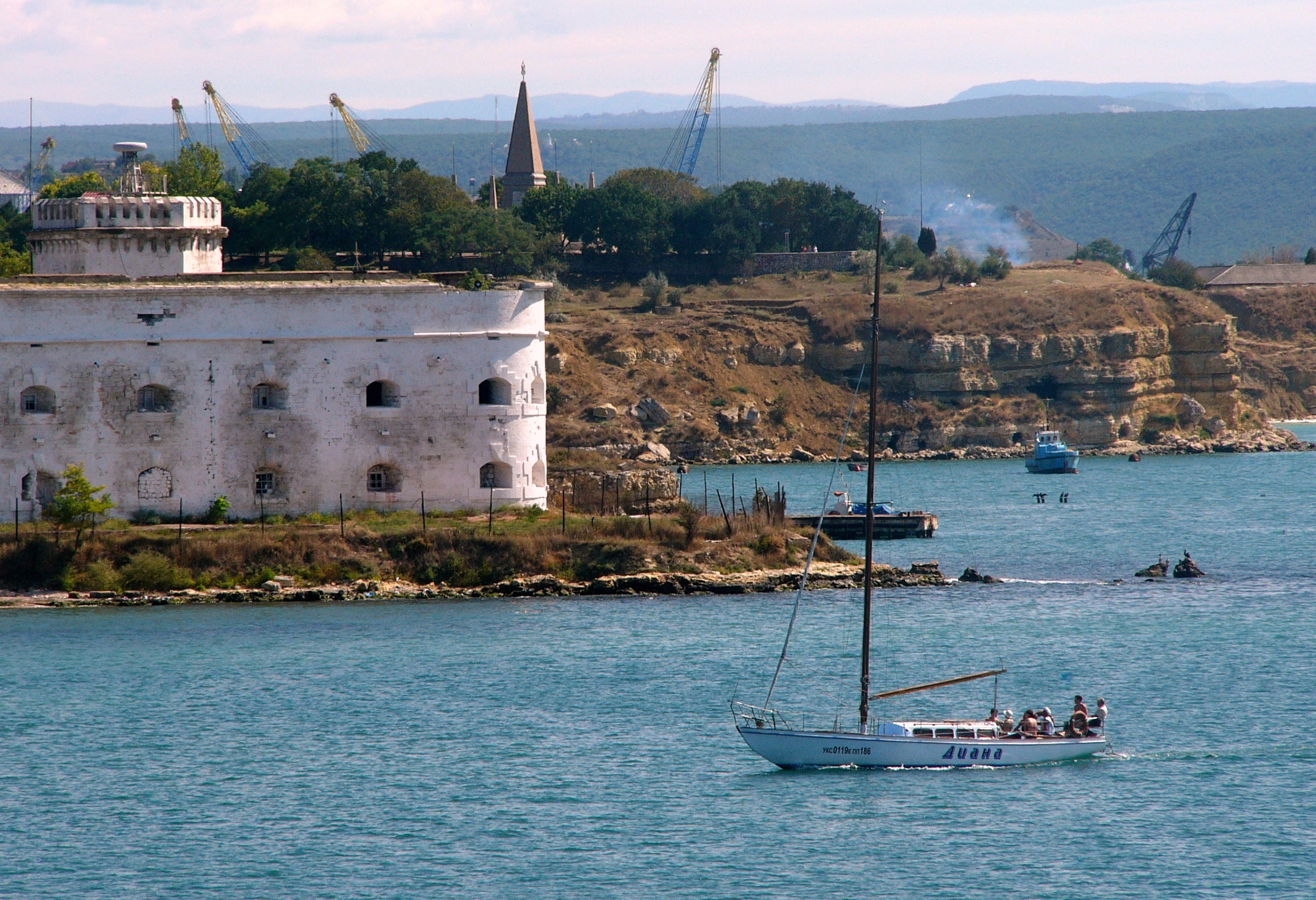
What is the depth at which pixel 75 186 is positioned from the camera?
9756 cm

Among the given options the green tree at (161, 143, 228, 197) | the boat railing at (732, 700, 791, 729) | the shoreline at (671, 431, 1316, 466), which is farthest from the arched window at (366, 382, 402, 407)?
the shoreline at (671, 431, 1316, 466)

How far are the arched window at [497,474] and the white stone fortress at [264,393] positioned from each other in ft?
0.17

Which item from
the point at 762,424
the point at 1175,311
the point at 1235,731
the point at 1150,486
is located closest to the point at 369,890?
the point at 1235,731

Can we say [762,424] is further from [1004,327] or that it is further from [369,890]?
[369,890]

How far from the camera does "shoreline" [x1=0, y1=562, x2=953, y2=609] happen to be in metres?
47.4

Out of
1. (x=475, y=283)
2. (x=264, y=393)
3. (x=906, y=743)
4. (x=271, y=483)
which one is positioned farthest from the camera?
(x=475, y=283)

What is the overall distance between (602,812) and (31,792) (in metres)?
10.5

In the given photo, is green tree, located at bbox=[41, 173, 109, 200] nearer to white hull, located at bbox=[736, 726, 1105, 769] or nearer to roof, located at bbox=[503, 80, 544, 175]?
roof, located at bbox=[503, 80, 544, 175]

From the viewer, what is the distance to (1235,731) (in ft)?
120

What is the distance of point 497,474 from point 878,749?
894 inches

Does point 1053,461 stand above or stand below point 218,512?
below

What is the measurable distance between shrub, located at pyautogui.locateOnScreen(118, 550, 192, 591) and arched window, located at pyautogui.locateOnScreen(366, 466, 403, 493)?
21.0ft

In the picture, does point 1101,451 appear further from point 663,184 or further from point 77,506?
point 77,506

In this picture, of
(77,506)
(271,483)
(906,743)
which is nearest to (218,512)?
(271,483)
